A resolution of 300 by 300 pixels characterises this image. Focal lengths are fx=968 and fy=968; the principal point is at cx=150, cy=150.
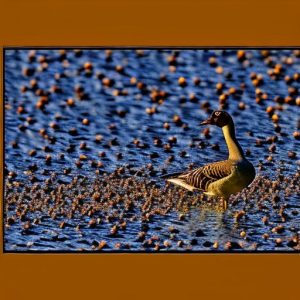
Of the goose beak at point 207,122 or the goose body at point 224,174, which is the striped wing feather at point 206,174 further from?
the goose beak at point 207,122

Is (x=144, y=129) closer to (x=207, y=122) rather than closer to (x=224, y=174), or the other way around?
(x=207, y=122)

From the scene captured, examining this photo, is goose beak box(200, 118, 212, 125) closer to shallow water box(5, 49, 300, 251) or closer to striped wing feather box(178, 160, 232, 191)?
shallow water box(5, 49, 300, 251)

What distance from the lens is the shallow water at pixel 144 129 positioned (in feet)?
17.0

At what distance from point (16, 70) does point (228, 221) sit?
1.40 m

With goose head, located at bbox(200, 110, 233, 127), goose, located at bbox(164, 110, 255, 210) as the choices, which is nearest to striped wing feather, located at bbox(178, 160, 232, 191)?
goose, located at bbox(164, 110, 255, 210)

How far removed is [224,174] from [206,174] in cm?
10

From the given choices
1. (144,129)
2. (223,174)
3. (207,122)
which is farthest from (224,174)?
(144,129)

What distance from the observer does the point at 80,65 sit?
5.23 meters

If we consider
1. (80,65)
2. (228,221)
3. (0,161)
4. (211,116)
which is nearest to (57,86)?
(80,65)

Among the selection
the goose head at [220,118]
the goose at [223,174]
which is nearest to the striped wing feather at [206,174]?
the goose at [223,174]

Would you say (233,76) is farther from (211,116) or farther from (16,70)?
(16,70)

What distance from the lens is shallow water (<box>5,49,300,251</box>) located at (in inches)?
204

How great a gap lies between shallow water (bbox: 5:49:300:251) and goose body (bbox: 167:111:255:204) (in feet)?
0.12

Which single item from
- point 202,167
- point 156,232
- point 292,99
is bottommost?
point 156,232
